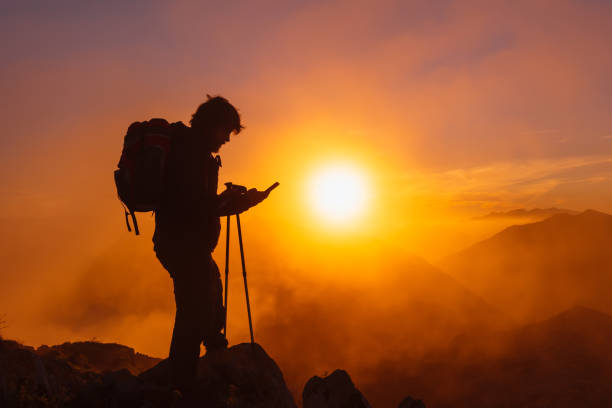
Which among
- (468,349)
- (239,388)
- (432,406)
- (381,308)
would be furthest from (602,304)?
(239,388)

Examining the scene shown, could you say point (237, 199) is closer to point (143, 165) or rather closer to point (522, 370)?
point (143, 165)

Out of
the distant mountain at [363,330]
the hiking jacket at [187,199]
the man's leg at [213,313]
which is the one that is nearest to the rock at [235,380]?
the man's leg at [213,313]

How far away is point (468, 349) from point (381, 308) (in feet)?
243

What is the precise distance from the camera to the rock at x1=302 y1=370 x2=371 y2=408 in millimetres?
8547

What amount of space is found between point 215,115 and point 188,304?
2.55 metres

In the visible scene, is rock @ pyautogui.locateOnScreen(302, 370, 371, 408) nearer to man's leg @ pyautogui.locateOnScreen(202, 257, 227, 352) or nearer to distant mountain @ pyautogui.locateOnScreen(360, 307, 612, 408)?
man's leg @ pyautogui.locateOnScreen(202, 257, 227, 352)

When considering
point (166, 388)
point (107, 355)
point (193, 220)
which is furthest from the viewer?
point (107, 355)

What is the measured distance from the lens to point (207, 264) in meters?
6.00

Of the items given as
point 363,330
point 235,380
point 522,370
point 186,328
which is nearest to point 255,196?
point 186,328

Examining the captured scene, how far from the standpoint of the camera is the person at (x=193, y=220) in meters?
5.46

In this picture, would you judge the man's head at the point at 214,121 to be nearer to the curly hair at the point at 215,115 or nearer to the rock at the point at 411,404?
the curly hair at the point at 215,115

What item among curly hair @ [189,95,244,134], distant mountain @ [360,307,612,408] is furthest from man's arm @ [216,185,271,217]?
distant mountain @ [360,307,612,408]

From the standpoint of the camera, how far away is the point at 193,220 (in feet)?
18.5

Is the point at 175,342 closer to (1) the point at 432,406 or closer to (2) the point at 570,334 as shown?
(1) the point at 432,406
